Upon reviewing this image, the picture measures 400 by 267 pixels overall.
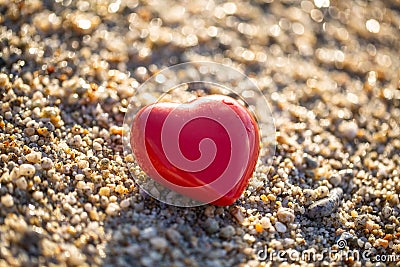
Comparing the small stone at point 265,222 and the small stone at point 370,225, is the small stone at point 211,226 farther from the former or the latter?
the small stone at point 370,225

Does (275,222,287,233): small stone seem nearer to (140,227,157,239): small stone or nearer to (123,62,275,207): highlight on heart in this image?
(123,62,275,207): highlight on heart

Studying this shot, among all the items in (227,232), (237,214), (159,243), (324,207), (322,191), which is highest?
(322,191)

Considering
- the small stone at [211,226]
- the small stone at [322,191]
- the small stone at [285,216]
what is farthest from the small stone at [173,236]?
the small stone at [322,191]

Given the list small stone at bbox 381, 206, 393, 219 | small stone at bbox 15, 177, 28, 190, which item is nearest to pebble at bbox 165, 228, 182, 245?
small stone at bbox 15, 177, 28, 190

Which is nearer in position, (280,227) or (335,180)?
(280,227)

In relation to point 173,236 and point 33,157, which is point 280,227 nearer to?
point 173,236

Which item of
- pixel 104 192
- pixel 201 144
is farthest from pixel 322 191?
pixel 104 192

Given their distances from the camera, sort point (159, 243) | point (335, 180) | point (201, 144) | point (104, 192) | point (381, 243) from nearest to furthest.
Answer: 1. point (159, 243)
2. point (201, 144)
3. point (104, 192)
4. point (381, 243)
5. point (335, 180)
